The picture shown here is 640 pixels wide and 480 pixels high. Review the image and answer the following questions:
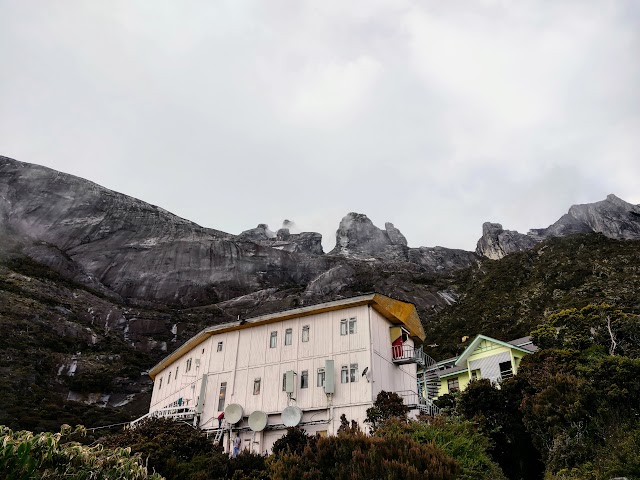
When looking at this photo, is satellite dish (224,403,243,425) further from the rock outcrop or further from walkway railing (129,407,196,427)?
the rock outcrop

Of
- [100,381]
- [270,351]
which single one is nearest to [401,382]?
[270,351]

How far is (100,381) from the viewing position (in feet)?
221

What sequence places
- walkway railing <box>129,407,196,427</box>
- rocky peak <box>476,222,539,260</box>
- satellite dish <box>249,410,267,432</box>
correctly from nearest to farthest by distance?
satellite dish <box>249,410,267,432</box> < walkway railing <box>129,407,196,427</box> < rocky peak <box>476,222,539,260</box>

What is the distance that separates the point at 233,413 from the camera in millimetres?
32000

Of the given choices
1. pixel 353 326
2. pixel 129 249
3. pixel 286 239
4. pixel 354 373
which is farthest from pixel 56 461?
pixel 286 239

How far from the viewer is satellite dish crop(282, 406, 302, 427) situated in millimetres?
30000

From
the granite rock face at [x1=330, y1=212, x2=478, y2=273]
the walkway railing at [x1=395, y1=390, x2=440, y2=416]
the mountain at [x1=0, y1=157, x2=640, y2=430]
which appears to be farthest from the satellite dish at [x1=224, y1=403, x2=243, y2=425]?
the granite rock face at [x1=330, y1=212, x2=478, y2=273]

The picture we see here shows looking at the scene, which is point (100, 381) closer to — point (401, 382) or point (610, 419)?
point (401, 382)

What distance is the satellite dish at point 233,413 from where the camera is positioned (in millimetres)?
31750

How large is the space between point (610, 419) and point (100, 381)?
62.2 metres

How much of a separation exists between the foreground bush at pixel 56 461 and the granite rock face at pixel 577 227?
130454 millimetres

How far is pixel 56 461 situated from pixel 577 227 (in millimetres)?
149972

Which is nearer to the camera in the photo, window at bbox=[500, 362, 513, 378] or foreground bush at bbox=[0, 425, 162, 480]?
foreground bush at bbox=[0, 425, 162, 480]

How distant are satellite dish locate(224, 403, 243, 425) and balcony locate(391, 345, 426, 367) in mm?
10292
